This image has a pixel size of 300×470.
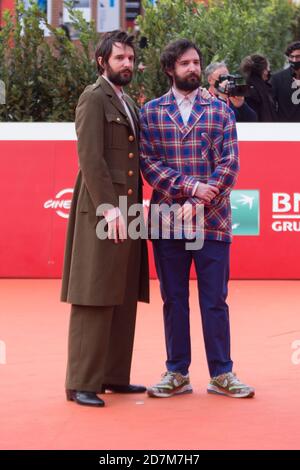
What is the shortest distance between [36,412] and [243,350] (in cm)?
221

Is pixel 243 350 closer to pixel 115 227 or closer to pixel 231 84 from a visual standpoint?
pixel 115 227

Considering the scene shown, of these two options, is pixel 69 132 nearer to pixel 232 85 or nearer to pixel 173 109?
pixel 232 85

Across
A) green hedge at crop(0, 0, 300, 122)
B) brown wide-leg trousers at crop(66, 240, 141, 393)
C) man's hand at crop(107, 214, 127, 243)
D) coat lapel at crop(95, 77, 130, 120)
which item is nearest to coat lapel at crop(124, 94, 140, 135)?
coat lapel at crop(95, 77, 130, 120)

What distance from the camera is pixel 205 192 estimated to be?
646 cm

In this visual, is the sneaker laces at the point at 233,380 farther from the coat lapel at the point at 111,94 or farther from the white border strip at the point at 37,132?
the white border strip at the point at 37,132

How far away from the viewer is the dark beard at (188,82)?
21.7 ft

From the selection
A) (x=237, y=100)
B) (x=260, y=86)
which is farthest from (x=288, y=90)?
(x=237, y=100)

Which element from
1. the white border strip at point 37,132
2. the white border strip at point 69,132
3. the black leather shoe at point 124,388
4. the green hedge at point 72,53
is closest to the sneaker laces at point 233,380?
the black leather shoe at point 124,388

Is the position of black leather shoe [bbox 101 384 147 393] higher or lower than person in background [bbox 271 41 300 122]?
lower

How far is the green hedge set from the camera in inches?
518

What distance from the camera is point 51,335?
8.62 meters

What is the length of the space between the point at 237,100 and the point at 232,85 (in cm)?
47

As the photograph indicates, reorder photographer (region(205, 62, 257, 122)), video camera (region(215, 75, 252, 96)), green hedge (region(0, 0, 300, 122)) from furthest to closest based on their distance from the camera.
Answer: green hedge (region(0, 0, 300, 122)) → photographer (region(205, 62, 257, 122)) → video camera (region(215, 75, 252, 96))

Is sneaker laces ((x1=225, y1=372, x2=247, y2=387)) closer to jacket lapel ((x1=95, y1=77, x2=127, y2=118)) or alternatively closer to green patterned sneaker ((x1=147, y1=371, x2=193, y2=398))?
green patterned sneaker ((x1=147, y1=371, x2=193, y2=398))
